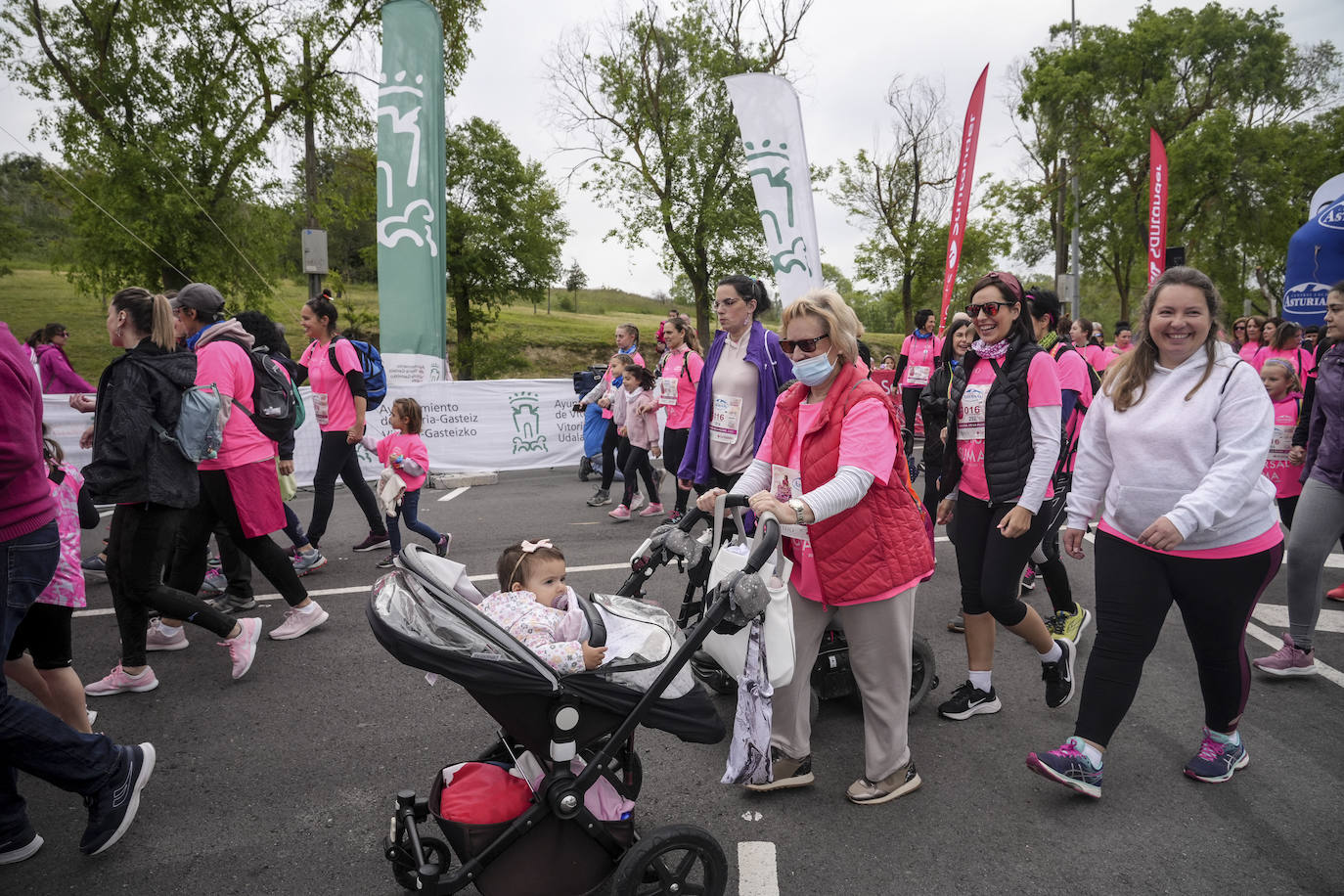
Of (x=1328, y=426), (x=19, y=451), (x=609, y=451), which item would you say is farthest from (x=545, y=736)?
(x=609, y=451)

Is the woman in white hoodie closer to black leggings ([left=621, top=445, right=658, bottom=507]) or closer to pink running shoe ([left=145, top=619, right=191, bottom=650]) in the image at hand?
pink running shoe ([left=145, top=619, right=191, bottom=650])

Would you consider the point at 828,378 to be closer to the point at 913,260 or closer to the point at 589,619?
the point at 589,619

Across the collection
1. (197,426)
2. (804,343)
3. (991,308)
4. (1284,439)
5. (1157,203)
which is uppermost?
(1157,203)

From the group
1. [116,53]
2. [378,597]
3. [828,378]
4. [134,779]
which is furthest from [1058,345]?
[116,53]

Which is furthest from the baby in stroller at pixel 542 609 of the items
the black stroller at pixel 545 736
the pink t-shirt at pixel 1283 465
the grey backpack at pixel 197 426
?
the pink t-shirt at pixel 1283 465

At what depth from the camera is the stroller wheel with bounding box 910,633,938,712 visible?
3.56 metres

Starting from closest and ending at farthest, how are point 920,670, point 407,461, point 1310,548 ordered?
point 920,670 → point 1310,548 → point 407,461

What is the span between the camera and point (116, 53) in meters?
16.4

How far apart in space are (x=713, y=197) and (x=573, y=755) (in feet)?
85.3

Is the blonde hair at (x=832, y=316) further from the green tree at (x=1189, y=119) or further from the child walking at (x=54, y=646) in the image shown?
the green tree at (x=1189, y=119)

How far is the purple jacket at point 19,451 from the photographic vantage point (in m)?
2.34

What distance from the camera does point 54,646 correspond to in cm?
296

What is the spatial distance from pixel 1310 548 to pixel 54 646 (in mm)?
5706

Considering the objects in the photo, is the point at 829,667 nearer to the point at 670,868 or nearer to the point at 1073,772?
the point at 1073,772
